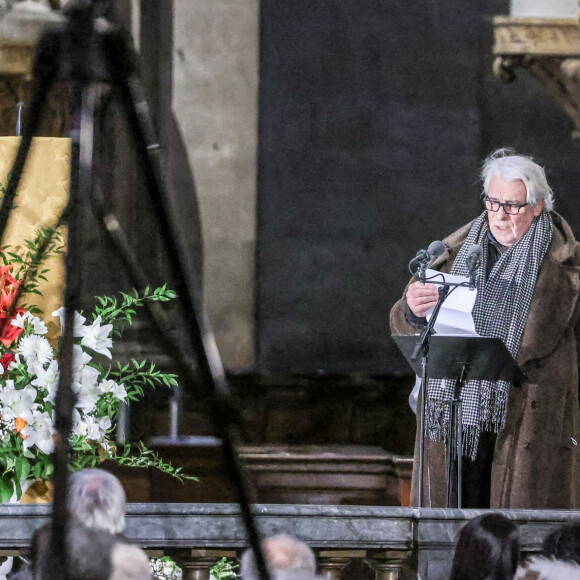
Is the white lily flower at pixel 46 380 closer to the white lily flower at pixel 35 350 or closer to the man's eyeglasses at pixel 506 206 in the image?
the white lily flower at pixel 35 350

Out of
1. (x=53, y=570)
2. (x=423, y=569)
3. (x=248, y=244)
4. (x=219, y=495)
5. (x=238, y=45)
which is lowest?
(x=219, y=495)

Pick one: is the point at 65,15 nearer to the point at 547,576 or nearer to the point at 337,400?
the point at 547,576

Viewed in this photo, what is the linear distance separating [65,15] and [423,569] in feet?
6.27

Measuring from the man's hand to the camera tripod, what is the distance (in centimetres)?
243

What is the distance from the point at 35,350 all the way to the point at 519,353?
1.84 m

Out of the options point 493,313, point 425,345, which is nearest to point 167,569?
point 425,345

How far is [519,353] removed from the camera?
3.95 metres

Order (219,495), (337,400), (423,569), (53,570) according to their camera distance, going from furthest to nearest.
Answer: (337,400), (219,495), (423,569), (53,570)

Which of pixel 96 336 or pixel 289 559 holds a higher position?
pixel 96 336

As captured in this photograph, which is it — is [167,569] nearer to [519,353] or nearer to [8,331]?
[8,331]

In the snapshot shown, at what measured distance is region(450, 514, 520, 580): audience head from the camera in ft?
7.53

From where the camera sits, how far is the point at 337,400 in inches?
241

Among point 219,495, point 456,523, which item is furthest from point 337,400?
point 456,523

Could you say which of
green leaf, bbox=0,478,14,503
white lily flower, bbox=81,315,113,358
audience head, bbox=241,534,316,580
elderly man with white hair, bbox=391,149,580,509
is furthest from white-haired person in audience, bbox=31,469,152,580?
elderly man with white hair, bbox=391,149,580,509
